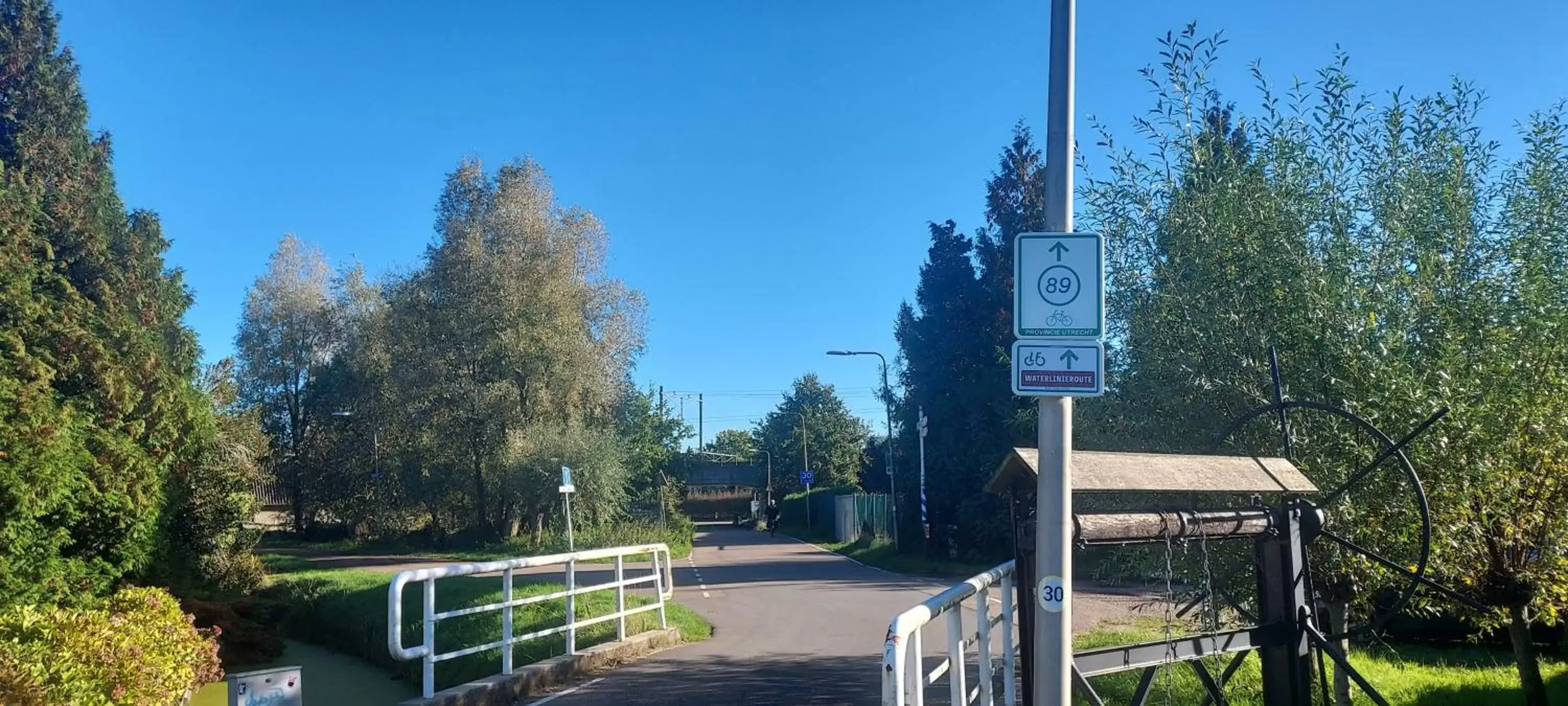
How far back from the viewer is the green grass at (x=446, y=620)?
12.7 metres

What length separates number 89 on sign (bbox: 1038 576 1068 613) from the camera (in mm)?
4988

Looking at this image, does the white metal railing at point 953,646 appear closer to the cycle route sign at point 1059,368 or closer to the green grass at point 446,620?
the cycle route sign at point 1059,368

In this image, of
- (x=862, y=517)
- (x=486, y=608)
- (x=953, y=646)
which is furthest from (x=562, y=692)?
(x=862, y=517)

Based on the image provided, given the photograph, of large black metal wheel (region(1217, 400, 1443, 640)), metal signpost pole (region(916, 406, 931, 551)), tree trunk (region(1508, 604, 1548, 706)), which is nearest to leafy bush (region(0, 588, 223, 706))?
large black metal wheel (region(1217, 400, 1443, 640))

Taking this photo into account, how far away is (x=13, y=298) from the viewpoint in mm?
16422

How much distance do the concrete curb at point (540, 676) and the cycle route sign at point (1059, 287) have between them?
507cm

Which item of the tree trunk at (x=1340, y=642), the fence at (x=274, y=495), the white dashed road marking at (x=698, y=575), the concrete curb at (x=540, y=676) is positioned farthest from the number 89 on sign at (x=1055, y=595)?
the fence at (x=274, y=495)

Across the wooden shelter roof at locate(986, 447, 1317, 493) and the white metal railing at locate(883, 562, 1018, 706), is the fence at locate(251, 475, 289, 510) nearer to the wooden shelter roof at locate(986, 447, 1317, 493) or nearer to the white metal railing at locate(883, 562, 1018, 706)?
the white metal railing at locate(883, 562, 1018, 706)

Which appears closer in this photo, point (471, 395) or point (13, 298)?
point (13, 298)

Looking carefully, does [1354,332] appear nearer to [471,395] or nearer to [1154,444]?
[1154,444]

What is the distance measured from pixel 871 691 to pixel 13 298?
15263 millimetres

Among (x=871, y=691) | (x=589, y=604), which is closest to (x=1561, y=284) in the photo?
(x=871, y=691)

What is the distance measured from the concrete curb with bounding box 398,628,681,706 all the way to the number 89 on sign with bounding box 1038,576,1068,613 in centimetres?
462

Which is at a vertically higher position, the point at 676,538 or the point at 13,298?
the point at 13,298
